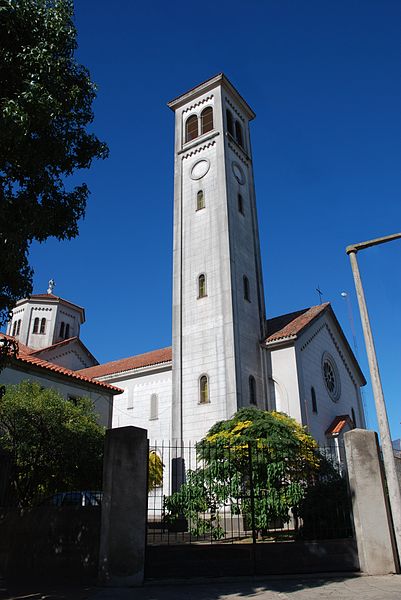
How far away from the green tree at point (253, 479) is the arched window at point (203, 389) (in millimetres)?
6991

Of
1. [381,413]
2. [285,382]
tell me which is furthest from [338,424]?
[381,413]

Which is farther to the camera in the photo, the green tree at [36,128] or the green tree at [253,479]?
the green tree at [253,479]

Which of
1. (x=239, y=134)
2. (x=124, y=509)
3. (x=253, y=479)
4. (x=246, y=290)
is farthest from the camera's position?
(x=239, y=134)

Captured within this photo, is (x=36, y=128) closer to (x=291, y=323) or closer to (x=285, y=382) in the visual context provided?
(x=285, y=382)

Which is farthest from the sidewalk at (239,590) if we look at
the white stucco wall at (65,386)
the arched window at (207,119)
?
the arched window at (207,119)

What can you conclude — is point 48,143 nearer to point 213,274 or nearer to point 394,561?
point 394,561

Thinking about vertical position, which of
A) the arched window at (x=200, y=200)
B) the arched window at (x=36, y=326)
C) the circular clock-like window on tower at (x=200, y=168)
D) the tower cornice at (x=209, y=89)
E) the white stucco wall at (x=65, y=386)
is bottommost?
the white stucco wall at (x=65, y=386)

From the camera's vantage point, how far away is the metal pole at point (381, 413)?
9367 mm

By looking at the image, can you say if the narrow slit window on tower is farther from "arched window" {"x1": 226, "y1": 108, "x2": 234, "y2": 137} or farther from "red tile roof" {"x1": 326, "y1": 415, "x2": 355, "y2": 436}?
"arched window" {"x1": 226, "y1": 108, "x2": 234, "y2": 137}

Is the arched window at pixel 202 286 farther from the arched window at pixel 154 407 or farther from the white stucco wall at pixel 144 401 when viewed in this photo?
the arched window at pixel 154 407

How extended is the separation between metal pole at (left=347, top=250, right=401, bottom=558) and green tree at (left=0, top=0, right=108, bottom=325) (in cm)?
633

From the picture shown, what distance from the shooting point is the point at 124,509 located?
30.7 ft

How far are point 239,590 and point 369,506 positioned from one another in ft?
11.2

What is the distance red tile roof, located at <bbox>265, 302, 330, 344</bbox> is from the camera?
24.5 m
